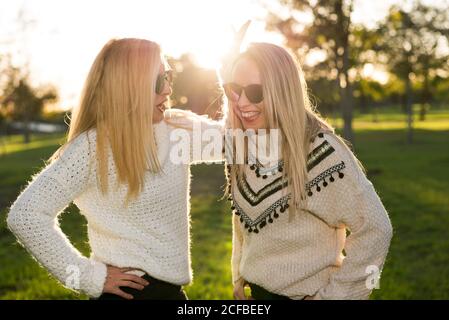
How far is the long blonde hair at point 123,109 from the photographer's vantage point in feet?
8.80

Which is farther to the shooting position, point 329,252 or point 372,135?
point 372,135

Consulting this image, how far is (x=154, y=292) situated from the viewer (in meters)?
2.85

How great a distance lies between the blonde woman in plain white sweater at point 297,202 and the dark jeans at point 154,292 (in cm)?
42

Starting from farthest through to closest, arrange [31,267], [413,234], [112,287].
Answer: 1. [413,234]
2. [31,267]
3. [112,287]

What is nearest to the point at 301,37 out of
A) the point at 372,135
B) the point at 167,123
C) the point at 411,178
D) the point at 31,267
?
the point at 411,178

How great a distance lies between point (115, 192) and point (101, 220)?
16 centimetres

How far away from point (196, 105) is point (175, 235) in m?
9.54

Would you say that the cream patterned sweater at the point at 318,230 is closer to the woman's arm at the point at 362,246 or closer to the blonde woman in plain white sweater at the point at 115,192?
the woman's arm at the point at 362,246

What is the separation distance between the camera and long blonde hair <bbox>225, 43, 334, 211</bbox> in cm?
271

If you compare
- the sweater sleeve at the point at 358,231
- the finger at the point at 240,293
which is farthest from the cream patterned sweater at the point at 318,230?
the finger at the point at 240,293

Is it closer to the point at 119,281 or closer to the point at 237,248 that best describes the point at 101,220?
the point at 119,281

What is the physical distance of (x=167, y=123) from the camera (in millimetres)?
3141

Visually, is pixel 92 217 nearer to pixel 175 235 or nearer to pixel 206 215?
pixel 175 235

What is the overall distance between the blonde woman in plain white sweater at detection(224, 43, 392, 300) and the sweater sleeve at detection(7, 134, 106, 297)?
85 centimetres
